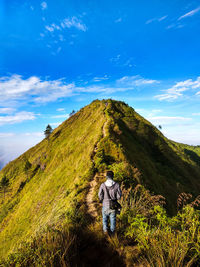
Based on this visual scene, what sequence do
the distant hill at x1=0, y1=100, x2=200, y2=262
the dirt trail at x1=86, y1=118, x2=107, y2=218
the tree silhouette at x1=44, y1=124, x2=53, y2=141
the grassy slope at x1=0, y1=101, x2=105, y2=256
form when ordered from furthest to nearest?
the tree silhouette at x1=44, y1=124, x2=53, y2=141 < the distant hill at x1=0, y1=100, x2=200, y2=262 < the grassy slope at x1=0, y1=101, x2=105, y2=256 < the dirt trail at x1=86, y1=118, x2=107, y2=218

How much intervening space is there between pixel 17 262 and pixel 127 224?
3.85 meters

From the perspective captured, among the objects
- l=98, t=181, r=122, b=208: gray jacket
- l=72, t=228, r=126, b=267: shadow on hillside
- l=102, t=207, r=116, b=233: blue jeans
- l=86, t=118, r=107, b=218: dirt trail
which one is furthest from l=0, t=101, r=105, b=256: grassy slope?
l=98, t=181, r=122, b=208: gray jacket

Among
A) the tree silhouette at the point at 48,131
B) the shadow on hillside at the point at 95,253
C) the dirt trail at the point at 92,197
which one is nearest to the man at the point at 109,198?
the shadow on hillside at the point at 95,253

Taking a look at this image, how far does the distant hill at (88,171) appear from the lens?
12.4 metres

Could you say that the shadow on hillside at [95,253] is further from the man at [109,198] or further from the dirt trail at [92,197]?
the dirt trail at [92,197]

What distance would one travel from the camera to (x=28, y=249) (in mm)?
4395

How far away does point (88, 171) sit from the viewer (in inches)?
522

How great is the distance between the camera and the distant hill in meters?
12.4

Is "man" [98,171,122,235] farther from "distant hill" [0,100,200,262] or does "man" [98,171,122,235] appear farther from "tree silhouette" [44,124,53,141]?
"tree silhouette" [44,124,53,141]

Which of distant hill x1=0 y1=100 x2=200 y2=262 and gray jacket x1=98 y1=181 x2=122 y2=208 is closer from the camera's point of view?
gray jacket x1=98 y1=181 x2=122 y2=208

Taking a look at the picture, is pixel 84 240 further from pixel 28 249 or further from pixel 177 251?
pixel 177 251

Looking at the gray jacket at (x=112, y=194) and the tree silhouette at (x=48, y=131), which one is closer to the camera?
the gray jacket at (x=112, y=194)

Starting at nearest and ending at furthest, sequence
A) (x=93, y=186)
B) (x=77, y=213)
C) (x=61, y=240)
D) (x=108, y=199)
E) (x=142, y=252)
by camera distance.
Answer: (x=142, y=252) < (x=61, y=240) < (x=108, y=199) < (x=77, y=213) < (x=93, y=186)

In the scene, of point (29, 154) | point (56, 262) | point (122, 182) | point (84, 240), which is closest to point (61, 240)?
point (56, 262)
